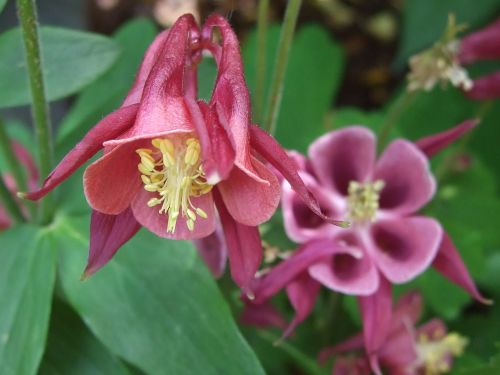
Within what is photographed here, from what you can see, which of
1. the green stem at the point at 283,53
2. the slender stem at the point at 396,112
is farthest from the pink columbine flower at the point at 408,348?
the green stem at the point at 283,53

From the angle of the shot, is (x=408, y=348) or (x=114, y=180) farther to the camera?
(x=408, y=348)

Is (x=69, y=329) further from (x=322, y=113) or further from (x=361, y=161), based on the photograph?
(x=322, y=113)

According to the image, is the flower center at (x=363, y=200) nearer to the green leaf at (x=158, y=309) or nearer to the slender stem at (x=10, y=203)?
the green leaf at (x=158, y=309)

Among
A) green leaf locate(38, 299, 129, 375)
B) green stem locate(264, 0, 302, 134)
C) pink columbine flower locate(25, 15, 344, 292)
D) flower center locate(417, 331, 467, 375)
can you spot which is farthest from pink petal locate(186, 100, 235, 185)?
flower center locate(417, 331, 467, 375)

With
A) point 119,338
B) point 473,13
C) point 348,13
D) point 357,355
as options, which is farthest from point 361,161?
point 348,13

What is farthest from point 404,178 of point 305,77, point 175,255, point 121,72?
point 305,77

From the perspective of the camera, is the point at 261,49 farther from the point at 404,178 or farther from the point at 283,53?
the point at 404,178
